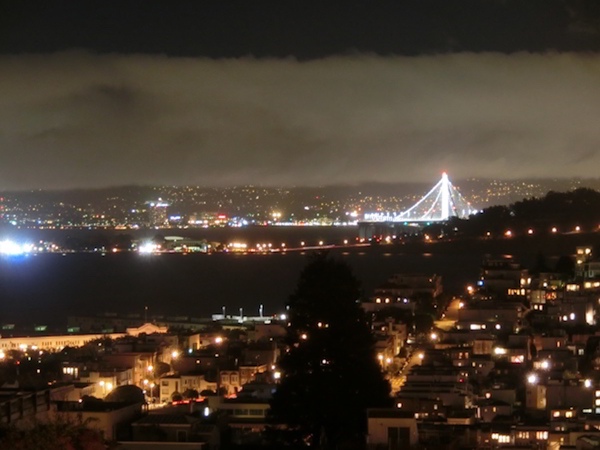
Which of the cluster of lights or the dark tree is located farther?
the cluster of lights

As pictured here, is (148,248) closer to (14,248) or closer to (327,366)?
(14,248)

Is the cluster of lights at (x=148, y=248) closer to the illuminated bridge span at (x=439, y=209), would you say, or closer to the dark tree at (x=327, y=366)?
the illuminated bridge span at (x=439, y=209)

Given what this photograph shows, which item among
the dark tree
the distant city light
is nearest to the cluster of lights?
the distant city light

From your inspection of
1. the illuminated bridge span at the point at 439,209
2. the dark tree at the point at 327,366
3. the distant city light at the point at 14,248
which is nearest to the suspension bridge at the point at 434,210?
Result: the illuminated bridge span at the point at 439,209

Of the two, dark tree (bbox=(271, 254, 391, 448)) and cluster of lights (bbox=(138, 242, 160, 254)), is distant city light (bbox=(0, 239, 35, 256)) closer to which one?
cluster of lights (bbox=(138, 242, 160, 254))

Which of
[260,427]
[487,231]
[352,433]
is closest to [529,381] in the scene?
[260,427]

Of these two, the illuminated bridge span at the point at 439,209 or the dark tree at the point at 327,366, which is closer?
the dark tree at the point at 327,366

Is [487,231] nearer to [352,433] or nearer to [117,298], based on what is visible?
[117,298]

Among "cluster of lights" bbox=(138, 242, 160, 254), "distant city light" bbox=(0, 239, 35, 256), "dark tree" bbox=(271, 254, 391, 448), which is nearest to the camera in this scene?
"dark tree" bbox=(271, 254, 391, 448)
